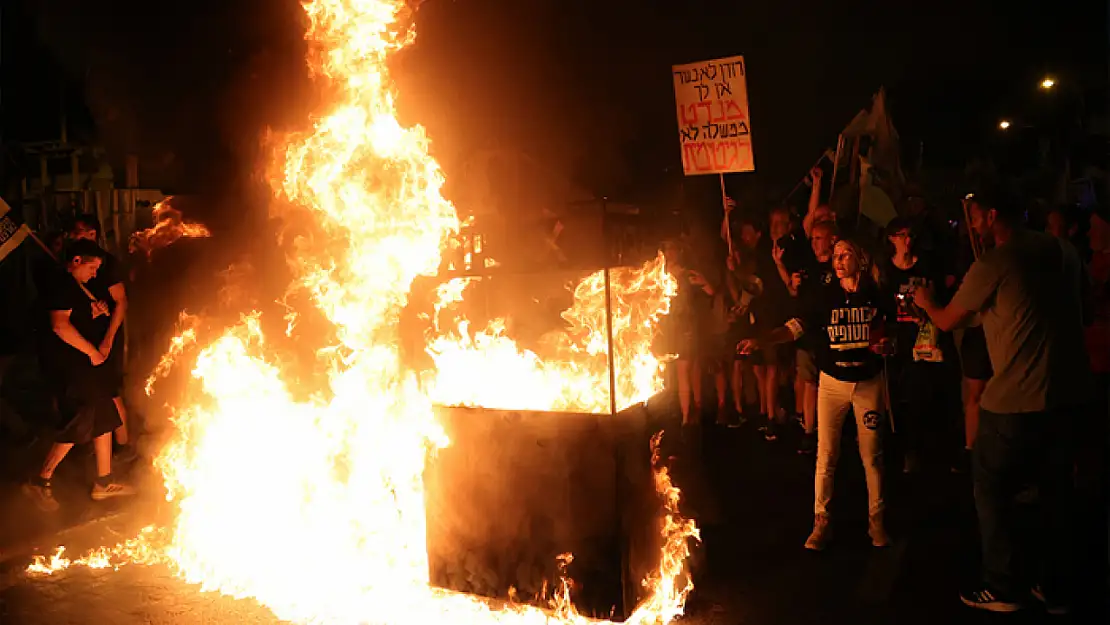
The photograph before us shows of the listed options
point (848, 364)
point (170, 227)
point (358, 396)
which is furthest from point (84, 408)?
point (848, 364)

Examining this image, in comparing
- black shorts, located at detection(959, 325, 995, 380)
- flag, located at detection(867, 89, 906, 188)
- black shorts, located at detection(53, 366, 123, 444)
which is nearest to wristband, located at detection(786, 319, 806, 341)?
black shorts, located at detection(959, 325, 995, 380)

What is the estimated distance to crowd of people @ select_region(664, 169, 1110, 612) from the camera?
4.71 metres

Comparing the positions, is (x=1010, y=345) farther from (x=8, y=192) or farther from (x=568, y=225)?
(x=8, y=192)

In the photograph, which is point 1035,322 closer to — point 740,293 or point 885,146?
point 740,293

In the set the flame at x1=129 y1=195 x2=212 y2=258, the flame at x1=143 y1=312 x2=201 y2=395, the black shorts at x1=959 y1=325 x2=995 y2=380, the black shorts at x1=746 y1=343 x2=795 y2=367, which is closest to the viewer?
the flame at x1=143 y1=312 x2=201 y2=395

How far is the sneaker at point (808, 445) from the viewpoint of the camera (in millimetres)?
8164

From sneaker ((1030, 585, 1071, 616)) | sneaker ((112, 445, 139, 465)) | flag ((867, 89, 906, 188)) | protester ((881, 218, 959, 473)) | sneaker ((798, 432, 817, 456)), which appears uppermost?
flag ((867, 89, 906, 188))

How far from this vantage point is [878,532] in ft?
18.6

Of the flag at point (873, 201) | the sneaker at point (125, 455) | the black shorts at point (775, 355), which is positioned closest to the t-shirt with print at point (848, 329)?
the black shorts at point (775, 355)

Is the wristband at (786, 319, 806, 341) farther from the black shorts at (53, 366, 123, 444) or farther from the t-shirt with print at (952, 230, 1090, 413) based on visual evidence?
the black shorts at (53, 366, 123, 444)

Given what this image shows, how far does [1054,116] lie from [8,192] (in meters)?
24.7

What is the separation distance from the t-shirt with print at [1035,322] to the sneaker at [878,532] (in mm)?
1287

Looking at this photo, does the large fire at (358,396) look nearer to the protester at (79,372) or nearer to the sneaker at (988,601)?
the protester at (79,372)

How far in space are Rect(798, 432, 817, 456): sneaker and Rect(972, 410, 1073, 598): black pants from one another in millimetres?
3300
